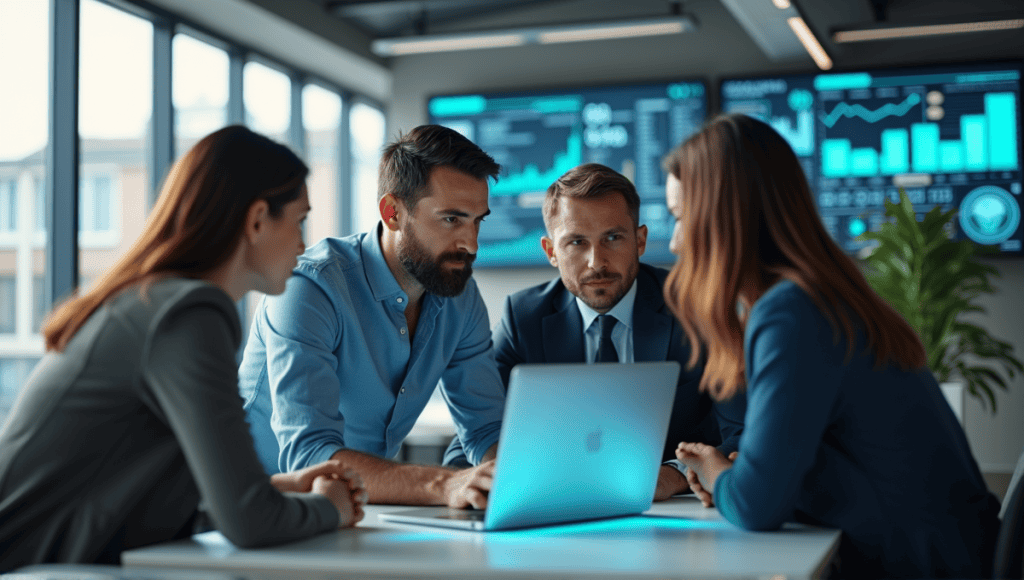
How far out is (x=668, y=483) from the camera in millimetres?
1880

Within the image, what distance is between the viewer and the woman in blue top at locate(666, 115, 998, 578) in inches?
55.7

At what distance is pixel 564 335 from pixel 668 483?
658mm

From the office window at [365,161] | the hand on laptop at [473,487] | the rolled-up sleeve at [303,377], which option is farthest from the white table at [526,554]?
the office window at [365,161]

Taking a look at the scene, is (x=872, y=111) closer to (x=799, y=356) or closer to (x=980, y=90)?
(x=980, y=90)

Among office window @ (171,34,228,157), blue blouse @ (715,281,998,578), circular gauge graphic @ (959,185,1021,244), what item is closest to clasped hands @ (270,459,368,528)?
blue blouse @ (715,281,998,578)

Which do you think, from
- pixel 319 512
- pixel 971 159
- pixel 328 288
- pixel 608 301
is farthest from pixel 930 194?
pixel 319 512

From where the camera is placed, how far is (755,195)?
1.53 m

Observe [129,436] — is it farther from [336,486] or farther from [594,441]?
[594,441]

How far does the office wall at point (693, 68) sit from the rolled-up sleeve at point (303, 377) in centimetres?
373

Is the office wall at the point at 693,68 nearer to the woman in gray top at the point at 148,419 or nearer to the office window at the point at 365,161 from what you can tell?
the office window at the point at 365,161

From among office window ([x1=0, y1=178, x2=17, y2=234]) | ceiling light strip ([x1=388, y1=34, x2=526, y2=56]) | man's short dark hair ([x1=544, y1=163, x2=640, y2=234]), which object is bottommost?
man's short dark hair ([x1=544, y1=163, x2=640, y2=234])

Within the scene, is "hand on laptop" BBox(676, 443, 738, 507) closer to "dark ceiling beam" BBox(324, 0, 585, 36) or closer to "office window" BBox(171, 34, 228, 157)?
"office window" BBox(171, 34, 228, 157)

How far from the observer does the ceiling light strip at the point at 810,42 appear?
4.58 m

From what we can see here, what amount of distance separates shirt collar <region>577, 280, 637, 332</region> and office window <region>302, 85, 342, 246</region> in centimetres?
356
